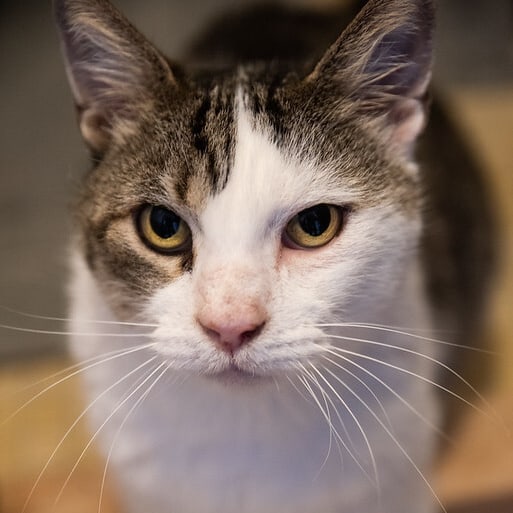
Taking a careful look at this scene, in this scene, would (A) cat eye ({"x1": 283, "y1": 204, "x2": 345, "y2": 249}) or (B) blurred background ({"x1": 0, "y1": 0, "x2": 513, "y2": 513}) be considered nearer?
(A) cat eye ({"x1": 283, "y1": 204, "x2": 345, "y2": 249})

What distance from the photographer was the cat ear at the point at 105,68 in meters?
0.85

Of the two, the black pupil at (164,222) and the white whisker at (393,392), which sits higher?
the black pupil at (164,222)

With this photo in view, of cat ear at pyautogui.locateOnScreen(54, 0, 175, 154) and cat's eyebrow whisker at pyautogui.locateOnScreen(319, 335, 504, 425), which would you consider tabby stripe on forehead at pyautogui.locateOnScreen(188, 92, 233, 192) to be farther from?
cat's eyebrow whisker at pyautogui.locateOnScreen(319, 335, 504, 425)

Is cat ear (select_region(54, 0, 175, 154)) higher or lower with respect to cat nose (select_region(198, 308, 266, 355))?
higher

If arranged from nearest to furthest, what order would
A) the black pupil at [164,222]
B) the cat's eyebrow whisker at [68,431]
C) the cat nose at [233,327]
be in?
the cat nose at [233,327] → the black pupil at [164,222] → the cat's eyebrow whisker at [68,431]

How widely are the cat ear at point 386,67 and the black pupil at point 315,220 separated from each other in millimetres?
138

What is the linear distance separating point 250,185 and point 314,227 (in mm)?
98

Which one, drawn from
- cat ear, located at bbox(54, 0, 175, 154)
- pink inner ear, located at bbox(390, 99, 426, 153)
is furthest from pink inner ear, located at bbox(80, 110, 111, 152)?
pink inner ear, located at bbox(390, 99, 426, 153)

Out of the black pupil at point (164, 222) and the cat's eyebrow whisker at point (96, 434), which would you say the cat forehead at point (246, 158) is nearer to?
the black pupil at point (164, 222)

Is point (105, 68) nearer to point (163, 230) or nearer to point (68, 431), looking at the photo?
point (163, 230)

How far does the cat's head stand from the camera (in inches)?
31.4

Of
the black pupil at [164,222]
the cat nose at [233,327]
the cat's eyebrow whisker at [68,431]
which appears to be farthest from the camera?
the cat's eyebrow whisker at [68,431]

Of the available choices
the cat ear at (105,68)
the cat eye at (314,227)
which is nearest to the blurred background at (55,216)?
the cat ear at (105,68)

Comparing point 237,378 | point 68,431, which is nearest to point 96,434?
point 68,431
